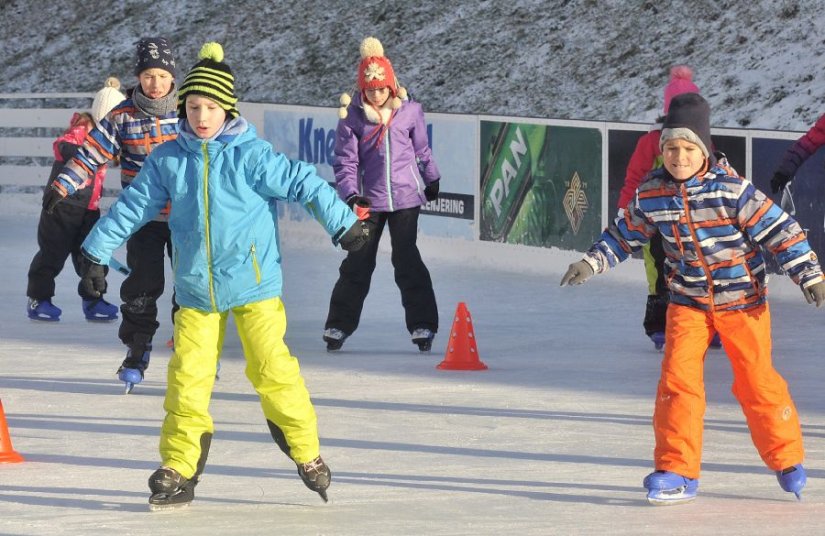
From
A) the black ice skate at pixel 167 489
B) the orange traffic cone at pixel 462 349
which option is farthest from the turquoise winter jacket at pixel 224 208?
the orange traffic cone at pixel 462 349

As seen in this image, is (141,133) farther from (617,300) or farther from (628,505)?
(617,300)

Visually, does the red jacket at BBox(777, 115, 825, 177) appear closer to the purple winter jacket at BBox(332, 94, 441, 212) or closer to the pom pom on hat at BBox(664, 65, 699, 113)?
the pom pom on hat at BBox(664, 65, 699, 113)

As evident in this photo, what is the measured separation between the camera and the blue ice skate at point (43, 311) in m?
11.6

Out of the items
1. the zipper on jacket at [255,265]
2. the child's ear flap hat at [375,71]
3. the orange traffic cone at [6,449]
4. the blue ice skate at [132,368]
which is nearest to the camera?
the zipper on jacket at [255,265]

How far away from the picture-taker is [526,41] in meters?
25.0

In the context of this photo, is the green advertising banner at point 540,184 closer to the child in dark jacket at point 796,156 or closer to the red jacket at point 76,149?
the child in dark jacket at point 796,156

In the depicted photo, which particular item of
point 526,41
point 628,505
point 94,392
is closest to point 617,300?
point 94,392


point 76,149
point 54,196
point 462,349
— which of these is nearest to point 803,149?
point 462,349

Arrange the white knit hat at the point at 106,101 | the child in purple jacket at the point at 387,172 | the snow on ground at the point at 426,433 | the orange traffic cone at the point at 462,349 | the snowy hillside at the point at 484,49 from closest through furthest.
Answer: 1. the snow on ground at the point at 426,433
2. the orange traffic cone at the point at 462,349
3. the child in purple jacket at the point at 387,172
4. the white knit hat at the point at 106,101
5. the snowy hillside at the point at 484,49

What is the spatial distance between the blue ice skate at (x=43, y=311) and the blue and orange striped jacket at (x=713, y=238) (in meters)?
6.24

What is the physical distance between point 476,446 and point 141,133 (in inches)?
97.2

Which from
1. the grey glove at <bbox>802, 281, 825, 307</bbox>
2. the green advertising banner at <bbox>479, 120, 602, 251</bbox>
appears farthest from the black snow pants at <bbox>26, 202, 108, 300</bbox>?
the grey glove at <bbox>802, 281, 825, 307</bbox>

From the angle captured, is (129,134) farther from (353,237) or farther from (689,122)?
(689,122)

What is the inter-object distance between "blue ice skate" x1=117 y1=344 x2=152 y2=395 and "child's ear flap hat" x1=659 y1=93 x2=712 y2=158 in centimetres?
349
